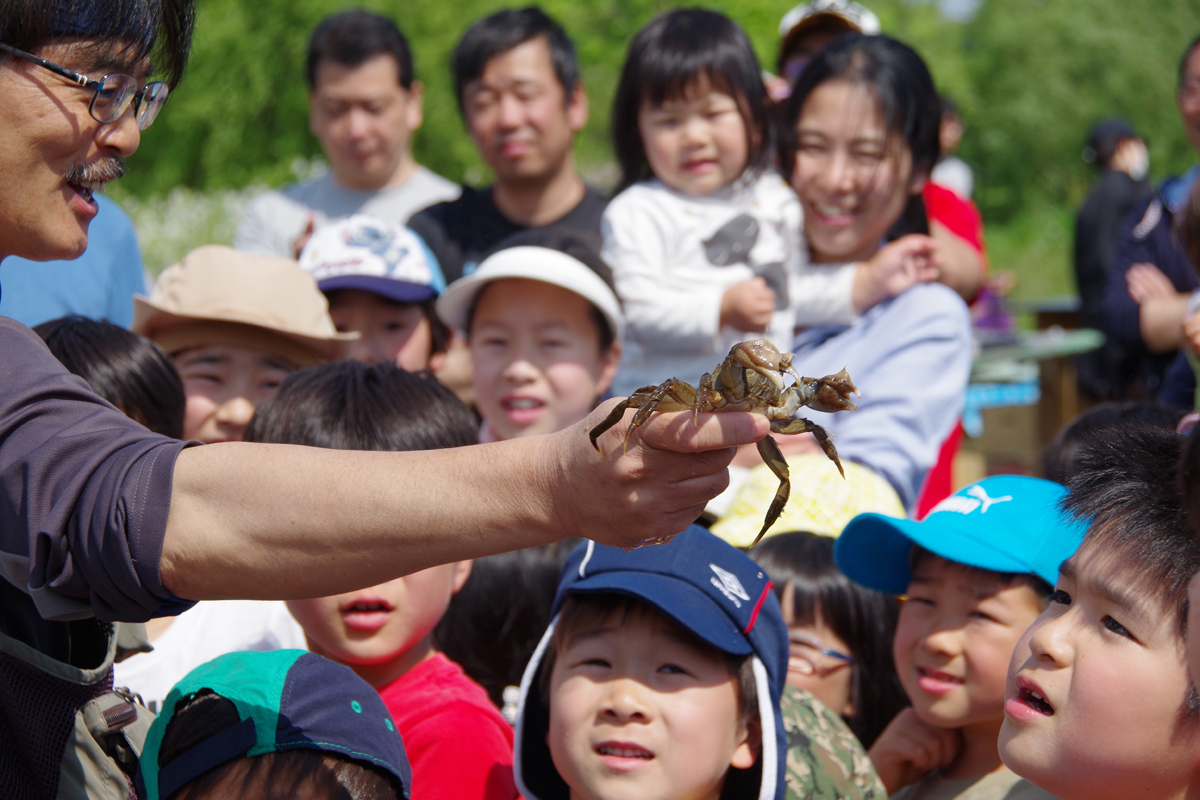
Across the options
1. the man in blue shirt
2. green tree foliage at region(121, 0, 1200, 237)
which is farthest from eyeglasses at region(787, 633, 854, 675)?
green tree foliage at region(121, 0, 1200, 237)

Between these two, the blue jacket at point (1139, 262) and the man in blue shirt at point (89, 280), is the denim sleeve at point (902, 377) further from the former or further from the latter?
the man in blue shirt at point (89, 280)

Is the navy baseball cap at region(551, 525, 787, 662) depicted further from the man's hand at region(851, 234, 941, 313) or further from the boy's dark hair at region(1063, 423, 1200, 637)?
the man's hand at region(851, 234, 941, 313)

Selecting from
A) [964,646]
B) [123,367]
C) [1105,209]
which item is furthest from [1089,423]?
[1105,209]

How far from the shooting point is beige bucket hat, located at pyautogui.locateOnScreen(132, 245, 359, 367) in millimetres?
3861

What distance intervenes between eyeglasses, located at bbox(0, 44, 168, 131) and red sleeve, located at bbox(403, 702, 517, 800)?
1.49 m

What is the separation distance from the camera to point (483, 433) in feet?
14.2

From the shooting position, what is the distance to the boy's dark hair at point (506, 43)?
507 centimetres

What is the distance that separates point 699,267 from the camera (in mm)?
4223

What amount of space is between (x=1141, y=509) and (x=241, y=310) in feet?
9.33

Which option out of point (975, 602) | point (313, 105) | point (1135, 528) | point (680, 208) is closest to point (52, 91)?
point (1135, 528)

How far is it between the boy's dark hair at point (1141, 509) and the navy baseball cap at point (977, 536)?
260mm

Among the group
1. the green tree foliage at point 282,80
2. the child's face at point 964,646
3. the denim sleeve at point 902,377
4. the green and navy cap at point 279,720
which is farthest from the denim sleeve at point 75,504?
the green tree foliage at point 282,80

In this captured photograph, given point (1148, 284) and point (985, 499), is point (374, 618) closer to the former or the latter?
point (985, 499)

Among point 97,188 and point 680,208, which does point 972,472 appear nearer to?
point 680,208
